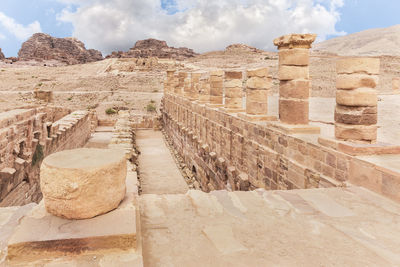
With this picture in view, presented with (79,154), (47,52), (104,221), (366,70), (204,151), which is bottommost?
(204,151)

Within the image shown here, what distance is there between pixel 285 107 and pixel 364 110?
1.90 m

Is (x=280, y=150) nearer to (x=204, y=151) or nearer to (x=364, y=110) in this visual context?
(x=364, y=110)

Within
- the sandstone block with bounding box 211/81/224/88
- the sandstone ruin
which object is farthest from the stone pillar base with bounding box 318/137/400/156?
the sandstone block with bounding box 211/81/224/88

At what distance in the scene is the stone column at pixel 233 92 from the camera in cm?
938

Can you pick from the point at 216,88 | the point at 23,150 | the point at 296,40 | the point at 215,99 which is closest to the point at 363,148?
the point at 296,40

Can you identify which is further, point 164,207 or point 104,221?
point 164,207

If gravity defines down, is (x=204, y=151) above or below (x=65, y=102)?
below

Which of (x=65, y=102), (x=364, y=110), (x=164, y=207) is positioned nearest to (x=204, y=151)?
(x=364, y=110)

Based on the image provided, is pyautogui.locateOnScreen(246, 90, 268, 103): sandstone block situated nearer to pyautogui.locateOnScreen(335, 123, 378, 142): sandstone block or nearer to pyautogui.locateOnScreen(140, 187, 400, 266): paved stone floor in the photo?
pyautogui.locateOnScreen(335, 123, 378, 142): sandstone block

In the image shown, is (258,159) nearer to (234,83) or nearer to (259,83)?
(259,83)

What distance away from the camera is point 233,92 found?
9461 mm

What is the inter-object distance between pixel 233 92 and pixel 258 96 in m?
1.84

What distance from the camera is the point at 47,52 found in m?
77.8

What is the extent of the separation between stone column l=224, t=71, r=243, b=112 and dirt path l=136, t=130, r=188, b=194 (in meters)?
3.49
